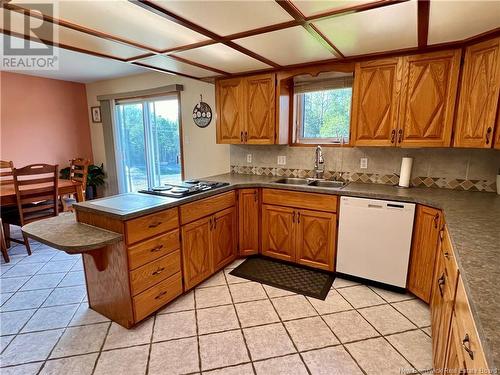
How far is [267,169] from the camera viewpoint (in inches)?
134

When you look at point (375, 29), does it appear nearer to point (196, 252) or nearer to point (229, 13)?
point (229, 13)

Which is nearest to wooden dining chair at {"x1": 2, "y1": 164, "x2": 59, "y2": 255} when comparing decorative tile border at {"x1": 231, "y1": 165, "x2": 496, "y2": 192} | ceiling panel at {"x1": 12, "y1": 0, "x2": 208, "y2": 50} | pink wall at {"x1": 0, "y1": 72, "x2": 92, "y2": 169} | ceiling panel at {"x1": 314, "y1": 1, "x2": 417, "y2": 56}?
pink wall at {"x1": 0, "y1": 72, "x2": 92, "y2": 169}

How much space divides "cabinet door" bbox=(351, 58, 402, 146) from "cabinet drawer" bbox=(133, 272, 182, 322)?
2068 millimetres

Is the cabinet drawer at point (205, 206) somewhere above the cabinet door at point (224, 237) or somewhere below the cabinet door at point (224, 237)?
above

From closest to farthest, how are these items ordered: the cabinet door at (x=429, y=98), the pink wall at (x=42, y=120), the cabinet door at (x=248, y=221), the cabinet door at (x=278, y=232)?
the cabinet door at (x=429, y=98) → the cabinet door at (x=278, y=232) → the cabinet door at (x=248, y=221) → the pink wall at (x=42, y=120)

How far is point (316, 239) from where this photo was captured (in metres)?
2.65

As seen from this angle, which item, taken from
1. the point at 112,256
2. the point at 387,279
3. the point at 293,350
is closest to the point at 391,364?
the point at 293,350

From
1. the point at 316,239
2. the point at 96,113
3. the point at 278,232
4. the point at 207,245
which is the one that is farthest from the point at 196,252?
the point at 96,113

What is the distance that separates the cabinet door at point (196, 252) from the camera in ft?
7.50

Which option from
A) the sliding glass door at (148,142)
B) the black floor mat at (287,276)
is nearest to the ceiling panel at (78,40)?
the sliding glass door at (148,142)

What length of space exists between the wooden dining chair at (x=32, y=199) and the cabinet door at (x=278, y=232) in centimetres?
255

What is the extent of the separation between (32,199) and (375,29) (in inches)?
149

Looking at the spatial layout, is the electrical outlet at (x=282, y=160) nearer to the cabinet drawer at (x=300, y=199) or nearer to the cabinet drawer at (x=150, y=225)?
the cabinet drawer at (x=300, y=199)

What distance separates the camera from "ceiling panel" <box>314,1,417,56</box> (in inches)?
62.1
